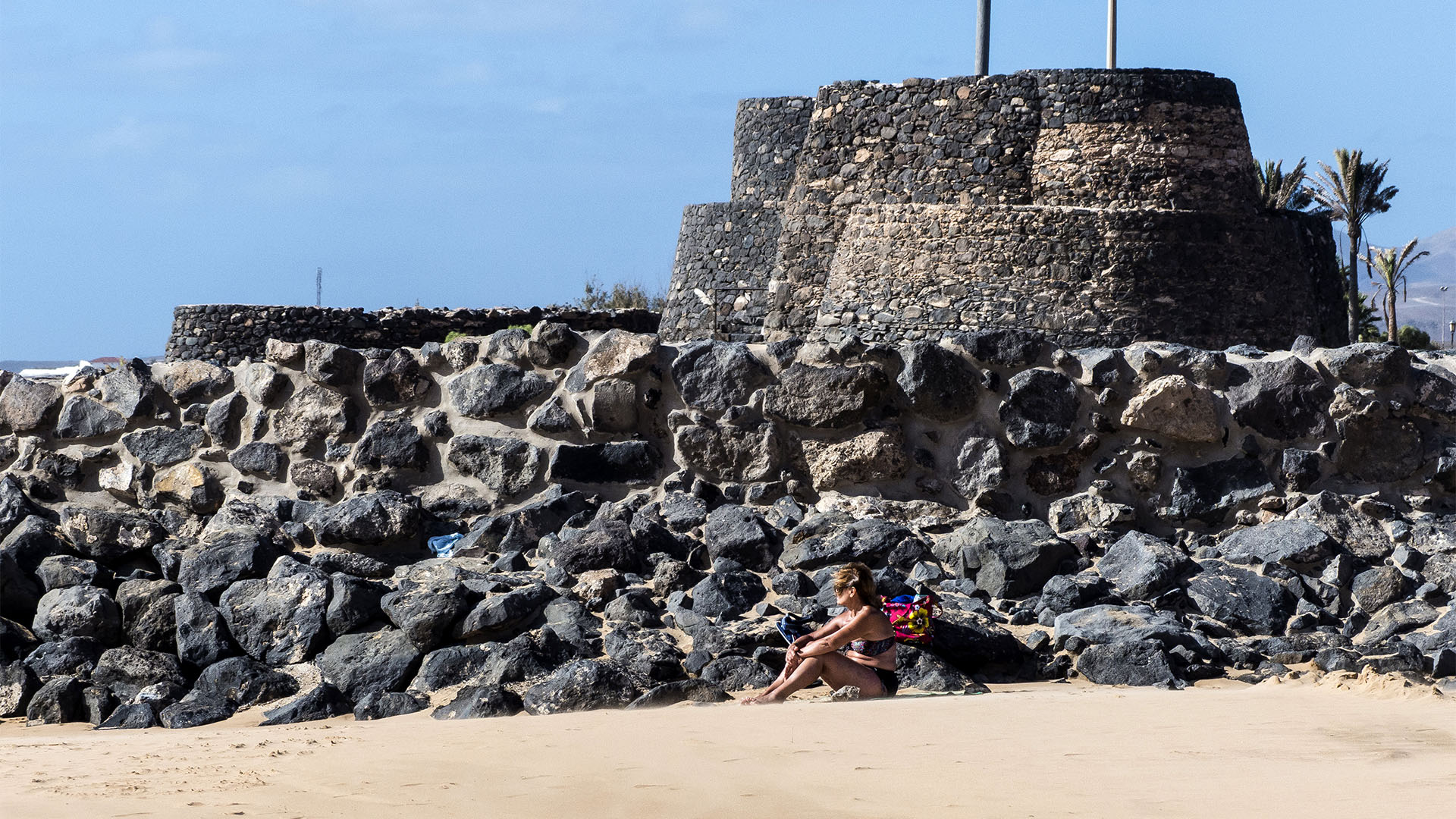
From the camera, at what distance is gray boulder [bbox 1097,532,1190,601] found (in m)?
5.61

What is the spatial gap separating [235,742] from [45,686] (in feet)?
5.31

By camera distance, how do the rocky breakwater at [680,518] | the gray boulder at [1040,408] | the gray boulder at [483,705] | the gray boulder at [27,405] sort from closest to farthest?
the gray boulder at [483,705] < the rocky breakwater at [680,518] < the gray boulder at [1040,408] < the gray boulder at [27,405]

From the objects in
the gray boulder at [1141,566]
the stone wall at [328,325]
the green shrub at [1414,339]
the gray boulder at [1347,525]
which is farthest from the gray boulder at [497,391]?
the green shrub at [1414,339]

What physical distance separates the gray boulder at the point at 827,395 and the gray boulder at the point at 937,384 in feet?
0.45

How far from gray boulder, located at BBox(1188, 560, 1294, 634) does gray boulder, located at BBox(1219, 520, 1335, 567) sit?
5.4 inches

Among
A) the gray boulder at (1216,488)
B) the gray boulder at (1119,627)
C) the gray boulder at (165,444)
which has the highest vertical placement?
the gray boulder at (165,444)

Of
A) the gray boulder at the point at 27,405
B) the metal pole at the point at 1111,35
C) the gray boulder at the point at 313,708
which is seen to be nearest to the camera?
the gray boulder at the point at 313,708

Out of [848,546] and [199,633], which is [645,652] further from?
[199,633]

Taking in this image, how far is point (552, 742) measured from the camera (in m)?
3.78

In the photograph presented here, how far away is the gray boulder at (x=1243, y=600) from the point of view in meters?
5.40

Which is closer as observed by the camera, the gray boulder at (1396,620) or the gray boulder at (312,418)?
the gray boulder at (1396,620)

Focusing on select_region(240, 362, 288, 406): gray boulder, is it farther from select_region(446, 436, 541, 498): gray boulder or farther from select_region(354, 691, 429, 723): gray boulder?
select_region(354, 691, 429, 723): gray boulder

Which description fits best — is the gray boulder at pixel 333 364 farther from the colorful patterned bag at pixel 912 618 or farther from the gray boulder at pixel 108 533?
the colorful patterned bag at pixel 912 618

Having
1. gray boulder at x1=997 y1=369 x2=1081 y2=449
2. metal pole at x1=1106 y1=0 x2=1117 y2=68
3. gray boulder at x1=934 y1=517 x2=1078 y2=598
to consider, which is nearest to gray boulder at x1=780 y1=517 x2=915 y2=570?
gray boulder at x1=934 y1=517 x2=1078 y2=598
